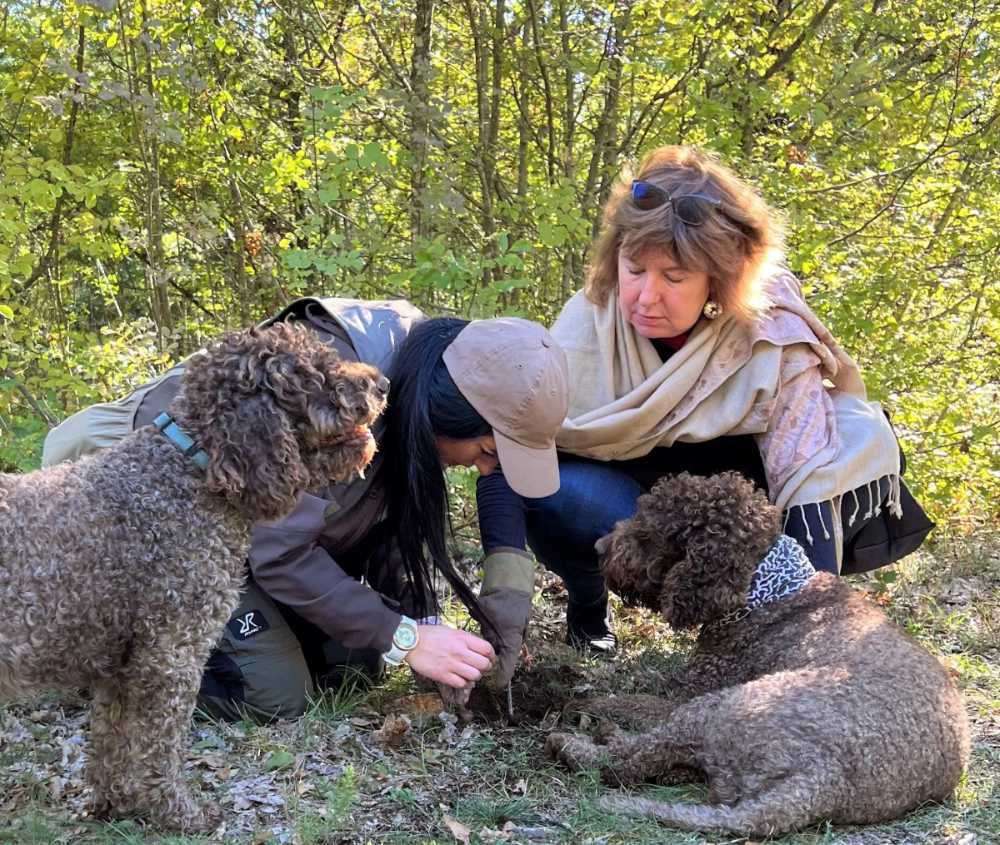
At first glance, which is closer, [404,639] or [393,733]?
[404,639]

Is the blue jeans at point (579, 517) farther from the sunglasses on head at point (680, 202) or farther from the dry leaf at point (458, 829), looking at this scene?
the dry leaf at point (458, 829)

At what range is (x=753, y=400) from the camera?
4371 millimetres

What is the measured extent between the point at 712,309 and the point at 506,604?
5.11 feet

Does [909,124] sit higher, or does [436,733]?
[909,124]

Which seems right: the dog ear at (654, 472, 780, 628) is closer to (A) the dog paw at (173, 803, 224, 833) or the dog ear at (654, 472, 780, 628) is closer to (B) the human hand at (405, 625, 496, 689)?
(B) the human hand at (405, 625, 496, 689)

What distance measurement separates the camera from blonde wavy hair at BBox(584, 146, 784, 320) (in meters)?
4.12

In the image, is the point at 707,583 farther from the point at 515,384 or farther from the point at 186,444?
the point at 186,444

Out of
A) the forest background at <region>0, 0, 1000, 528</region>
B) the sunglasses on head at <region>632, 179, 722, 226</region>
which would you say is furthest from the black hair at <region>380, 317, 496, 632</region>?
the forest background at <region>0, 0, 1000, 528</region>

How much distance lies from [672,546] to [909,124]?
183 inches

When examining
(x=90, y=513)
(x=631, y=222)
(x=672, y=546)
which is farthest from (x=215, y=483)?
(x=631, y=222)

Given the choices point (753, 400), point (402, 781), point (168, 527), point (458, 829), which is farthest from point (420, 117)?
point (458, 829)

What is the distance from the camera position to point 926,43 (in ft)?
23.4

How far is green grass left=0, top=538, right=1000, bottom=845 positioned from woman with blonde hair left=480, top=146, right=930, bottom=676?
49 cm

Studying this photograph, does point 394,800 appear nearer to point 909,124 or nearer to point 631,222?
point 631,222
